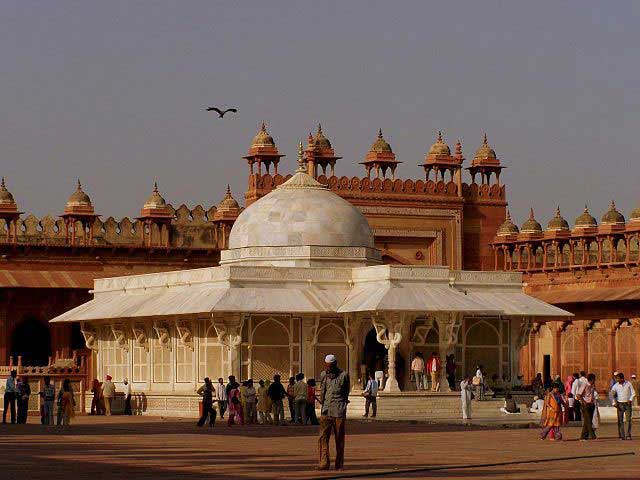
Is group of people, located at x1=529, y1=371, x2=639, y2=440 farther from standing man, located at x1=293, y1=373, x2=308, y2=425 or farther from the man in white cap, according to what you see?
standing man, located at x1=293, y1=373, x2=308, y2=425

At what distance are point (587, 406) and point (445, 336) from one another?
10.7 meters

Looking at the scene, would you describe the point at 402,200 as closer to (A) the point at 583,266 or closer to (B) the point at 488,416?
(A) the point at 583,266

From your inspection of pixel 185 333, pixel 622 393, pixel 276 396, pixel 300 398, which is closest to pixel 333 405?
pixel 622 393

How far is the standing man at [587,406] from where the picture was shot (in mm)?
22188

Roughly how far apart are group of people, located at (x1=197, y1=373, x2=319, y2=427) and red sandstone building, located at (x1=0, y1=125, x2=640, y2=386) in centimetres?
1378

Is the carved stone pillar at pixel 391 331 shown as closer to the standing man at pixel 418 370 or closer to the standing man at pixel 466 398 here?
the standing man at pixel 418 370

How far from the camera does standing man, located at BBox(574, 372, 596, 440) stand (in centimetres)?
2219

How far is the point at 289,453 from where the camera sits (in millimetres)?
18859

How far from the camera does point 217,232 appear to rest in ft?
166

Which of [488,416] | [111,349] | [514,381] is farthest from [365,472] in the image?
[111,349]

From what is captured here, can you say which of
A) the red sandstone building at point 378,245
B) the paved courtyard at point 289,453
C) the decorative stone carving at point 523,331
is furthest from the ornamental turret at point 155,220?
Result: the paved courtyard at point 289,453

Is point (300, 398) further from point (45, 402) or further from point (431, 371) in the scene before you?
point (431, 371)

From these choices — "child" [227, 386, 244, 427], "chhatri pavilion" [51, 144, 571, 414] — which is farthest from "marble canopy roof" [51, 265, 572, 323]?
"child" [227, 386, 244, 427]

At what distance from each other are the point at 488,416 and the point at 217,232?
20.4m
